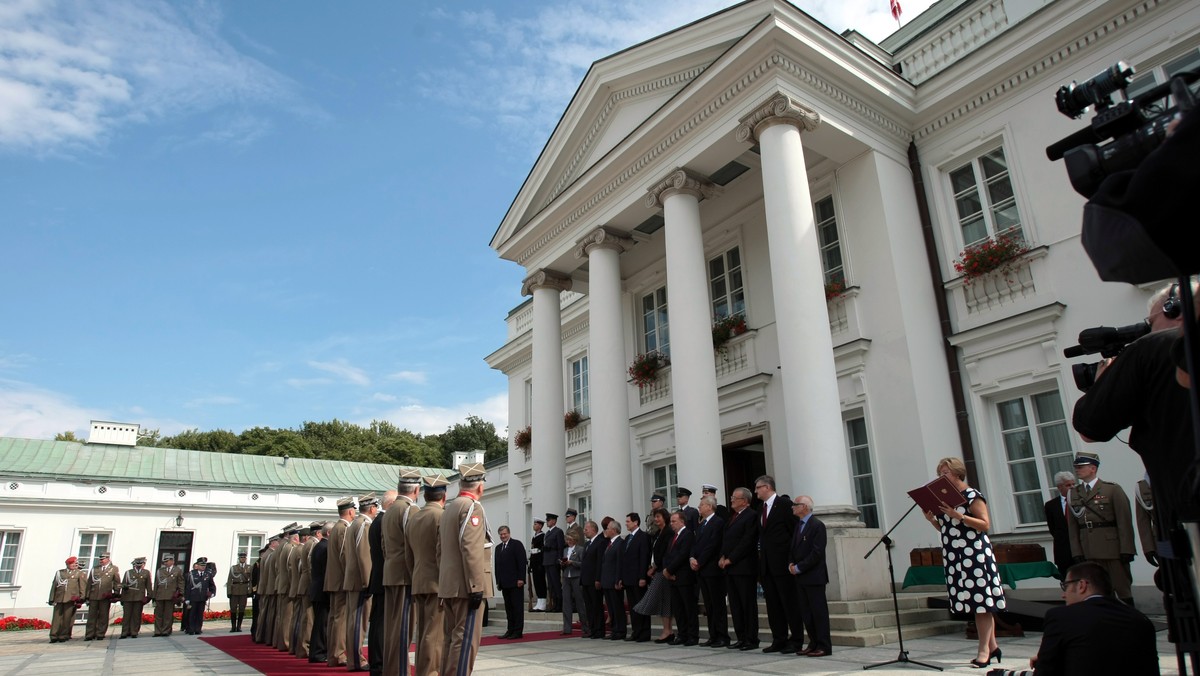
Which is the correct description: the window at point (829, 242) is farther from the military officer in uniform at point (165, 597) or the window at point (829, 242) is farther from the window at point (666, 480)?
the military officer in uniform at point (165, 597)

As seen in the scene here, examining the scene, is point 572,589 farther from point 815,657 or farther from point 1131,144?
point 1131,144

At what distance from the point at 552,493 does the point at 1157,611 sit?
30.5ft

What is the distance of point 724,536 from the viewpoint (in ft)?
26.6

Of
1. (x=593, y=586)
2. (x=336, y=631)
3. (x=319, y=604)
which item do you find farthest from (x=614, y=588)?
(x=319, y=604)

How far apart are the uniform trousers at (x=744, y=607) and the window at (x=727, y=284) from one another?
6551mm

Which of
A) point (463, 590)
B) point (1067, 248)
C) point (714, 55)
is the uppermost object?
point (714, 55)

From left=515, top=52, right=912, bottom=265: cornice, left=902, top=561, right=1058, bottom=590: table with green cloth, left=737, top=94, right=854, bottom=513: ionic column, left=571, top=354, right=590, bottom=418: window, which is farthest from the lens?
left=571, top=354, right=590, bottom=418: window

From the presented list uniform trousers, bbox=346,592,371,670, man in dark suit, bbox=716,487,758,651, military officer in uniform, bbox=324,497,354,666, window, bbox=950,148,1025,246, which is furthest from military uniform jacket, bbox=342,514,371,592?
window, bbox=950,148,1025,246

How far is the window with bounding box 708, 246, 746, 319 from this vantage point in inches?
551

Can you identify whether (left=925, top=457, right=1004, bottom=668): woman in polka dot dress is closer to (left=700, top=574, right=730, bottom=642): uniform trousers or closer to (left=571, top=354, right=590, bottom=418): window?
(left=700, top=574, right=730, bottom=642): uniform trousers

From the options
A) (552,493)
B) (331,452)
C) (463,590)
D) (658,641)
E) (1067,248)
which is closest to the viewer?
(463,590)

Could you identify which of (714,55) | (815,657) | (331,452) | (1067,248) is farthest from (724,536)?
(331,452)

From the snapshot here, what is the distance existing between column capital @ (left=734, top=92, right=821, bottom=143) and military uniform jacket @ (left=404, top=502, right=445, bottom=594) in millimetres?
7174

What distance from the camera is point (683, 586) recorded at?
8594 millimetres
